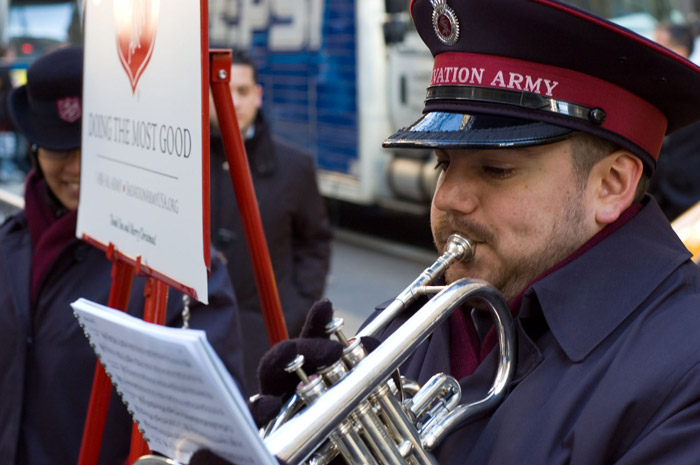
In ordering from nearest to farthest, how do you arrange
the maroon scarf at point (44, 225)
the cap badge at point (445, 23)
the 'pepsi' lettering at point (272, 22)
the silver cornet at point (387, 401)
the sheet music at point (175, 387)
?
the sheet music at point (175, 387) → the silver cornet at point (387, 401) → the cap badge at point (445, 23) → the maroon scarf at point (44, 225) → the 'pepsi' lettering at point (272, 22)

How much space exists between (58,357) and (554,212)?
4.69ft

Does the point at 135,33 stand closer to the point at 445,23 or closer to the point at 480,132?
the point at 445,23

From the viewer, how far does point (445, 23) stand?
1849 millimetres

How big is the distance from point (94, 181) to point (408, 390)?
3.39 feet

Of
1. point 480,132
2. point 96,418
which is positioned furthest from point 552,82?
point 96,418

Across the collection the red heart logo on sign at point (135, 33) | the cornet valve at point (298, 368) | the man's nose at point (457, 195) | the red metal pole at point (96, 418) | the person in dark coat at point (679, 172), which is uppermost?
the red heart logo on sign at point (135, 33)

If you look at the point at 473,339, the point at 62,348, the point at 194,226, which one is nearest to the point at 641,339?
the point at 473,339

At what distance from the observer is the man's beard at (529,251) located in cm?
173

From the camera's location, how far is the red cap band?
170 cm

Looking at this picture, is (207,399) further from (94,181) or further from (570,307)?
(94,181)

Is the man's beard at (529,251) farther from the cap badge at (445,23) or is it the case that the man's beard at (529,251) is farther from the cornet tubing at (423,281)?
the cap badge at (445,23)

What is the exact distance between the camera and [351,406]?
1.47 meters

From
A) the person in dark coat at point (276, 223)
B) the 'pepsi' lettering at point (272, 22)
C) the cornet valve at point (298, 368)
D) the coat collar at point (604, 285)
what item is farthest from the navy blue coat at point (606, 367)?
the 'pepsi' lettering at point (272, 22)

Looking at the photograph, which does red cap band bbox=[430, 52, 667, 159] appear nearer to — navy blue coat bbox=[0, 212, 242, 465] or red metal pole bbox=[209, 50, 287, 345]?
red metal pole bbox=[209, 50, 287, 345]
